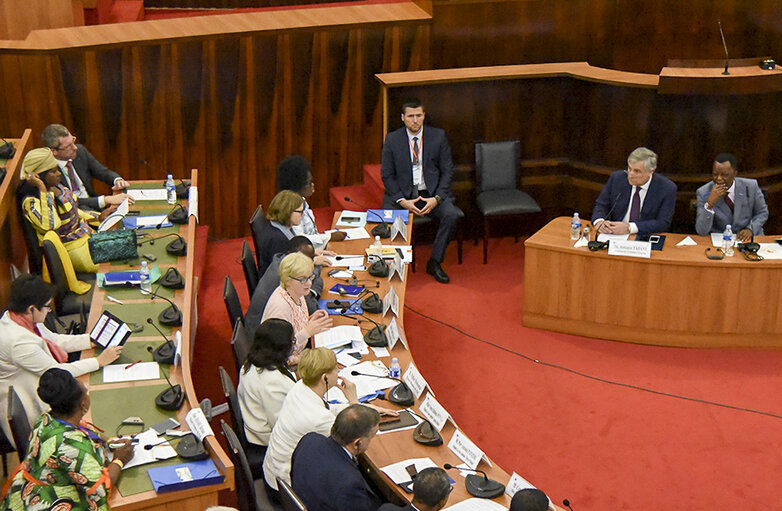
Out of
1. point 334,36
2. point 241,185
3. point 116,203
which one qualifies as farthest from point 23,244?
point 334,36

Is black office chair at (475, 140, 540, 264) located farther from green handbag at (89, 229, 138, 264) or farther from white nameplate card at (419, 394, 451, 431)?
white nameplate card at (419, 394, 451, 431)

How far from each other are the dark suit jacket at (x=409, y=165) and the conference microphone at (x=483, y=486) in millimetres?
3876

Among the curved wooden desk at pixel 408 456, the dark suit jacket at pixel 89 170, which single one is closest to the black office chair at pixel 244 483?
the curved wooden desk at pixel 408 456

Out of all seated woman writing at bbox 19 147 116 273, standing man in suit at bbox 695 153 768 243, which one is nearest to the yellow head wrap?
seated woman writing at bbox 19 147 116 273

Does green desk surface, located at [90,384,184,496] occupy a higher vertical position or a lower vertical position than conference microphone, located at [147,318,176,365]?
lower

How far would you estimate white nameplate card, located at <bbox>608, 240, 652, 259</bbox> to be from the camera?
6.66m

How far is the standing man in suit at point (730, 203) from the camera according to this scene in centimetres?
686

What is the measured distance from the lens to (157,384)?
494 centimetres

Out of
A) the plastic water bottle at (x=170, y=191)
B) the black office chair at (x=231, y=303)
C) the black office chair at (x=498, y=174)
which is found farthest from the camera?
the black office chair at (x=498, y=174)

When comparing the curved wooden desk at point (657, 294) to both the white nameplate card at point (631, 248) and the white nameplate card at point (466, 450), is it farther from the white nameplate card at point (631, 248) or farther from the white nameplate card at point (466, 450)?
the white nameplate card at point (466, 450)

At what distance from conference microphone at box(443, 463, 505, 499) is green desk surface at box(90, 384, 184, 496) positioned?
4.24ft

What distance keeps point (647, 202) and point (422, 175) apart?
1.92 meters

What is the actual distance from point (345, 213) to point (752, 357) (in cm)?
313

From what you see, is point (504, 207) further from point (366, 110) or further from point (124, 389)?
point (124, 389)
